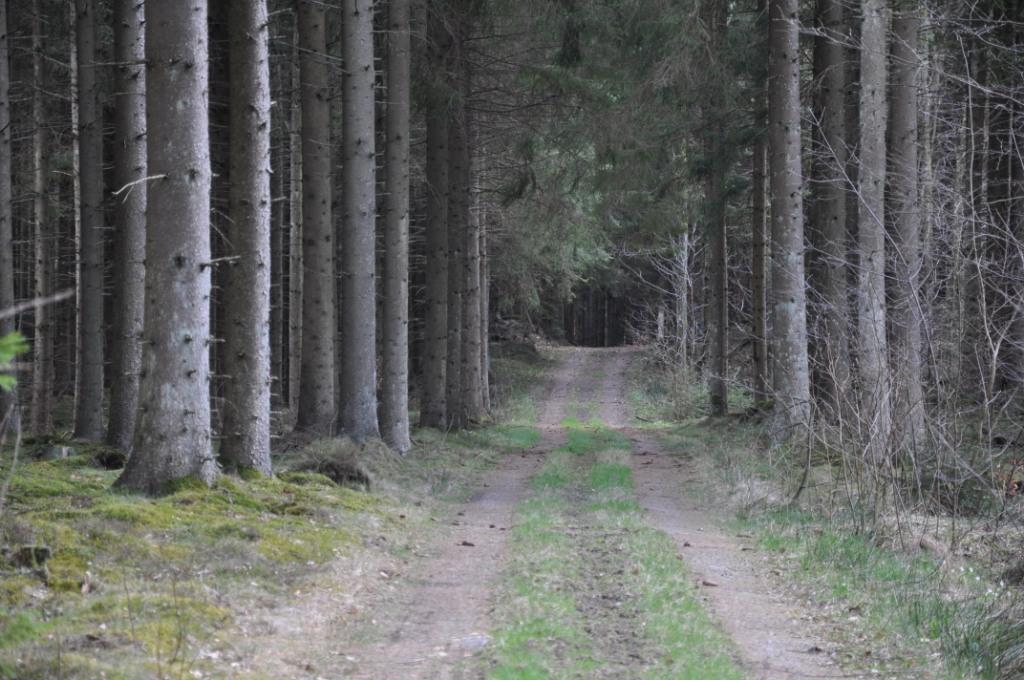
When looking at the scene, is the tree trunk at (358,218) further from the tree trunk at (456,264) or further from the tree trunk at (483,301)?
the tree trunk at (483,301)

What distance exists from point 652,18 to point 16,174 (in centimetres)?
1456

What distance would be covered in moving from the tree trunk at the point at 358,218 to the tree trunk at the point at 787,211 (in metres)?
6.28

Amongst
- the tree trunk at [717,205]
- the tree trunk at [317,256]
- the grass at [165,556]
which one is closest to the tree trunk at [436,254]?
the tree trunk at [317,256]

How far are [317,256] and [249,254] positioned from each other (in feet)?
16.4

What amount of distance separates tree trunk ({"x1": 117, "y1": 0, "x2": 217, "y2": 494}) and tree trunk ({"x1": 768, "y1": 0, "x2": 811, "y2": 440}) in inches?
388

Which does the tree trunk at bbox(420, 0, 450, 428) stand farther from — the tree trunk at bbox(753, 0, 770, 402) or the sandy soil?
the sandy soil

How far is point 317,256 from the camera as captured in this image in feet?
55.1

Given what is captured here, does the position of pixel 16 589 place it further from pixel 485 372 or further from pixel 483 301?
pixel 483 301

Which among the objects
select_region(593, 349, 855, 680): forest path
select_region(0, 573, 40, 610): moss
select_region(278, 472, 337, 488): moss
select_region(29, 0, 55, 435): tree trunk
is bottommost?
select_region(593, 349, 855, 680): forest path

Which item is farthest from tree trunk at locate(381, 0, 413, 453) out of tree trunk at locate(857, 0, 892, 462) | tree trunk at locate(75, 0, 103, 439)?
tree trunk at locate(857, 0, 892, 462)

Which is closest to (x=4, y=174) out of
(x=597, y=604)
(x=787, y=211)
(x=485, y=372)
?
(x=787, y=211)

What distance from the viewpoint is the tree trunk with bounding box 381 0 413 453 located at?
17078 millimetres

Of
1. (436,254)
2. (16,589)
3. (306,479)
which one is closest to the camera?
(16,589)

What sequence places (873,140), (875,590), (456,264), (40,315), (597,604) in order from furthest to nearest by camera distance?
(456,264)
(40,315)
(873,140)
(875,590)
(597,604)
